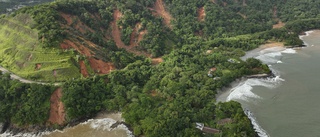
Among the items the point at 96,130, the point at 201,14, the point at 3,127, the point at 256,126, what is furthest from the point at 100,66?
the point at 201,14

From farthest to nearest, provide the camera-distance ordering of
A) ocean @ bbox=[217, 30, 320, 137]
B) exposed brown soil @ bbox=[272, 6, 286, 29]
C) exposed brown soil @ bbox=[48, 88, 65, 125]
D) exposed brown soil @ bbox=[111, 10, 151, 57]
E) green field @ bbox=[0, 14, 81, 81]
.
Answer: exposed brown soil @ bbox=[272, 6, 286, 29], exposed brown soil @ bbox=[111, 10, 151, 57], green field @ bbox=[0, 14, 81, 81], exposed brown soil @ bbox=[48, 88, 65, 125], ocean @ bbox=[217, 30, 320, 137]

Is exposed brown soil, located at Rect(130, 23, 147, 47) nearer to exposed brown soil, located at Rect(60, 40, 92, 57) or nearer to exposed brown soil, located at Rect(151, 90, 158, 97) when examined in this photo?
exposed brown soil, located at Rect(60, 40, 92, 57)

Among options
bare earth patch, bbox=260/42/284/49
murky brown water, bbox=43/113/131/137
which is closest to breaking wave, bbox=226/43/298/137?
bare earth patch, bbox=260/42/284/49

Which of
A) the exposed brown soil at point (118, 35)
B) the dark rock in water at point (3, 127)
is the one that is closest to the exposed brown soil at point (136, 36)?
the exposed brown soil at point (118, 35)

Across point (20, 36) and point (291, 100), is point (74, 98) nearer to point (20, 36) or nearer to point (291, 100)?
point (20, 36)

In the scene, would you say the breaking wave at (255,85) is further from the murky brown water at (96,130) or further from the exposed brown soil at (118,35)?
the exposed brown soil at (118,35)

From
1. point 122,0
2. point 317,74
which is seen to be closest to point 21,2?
point 122,0
